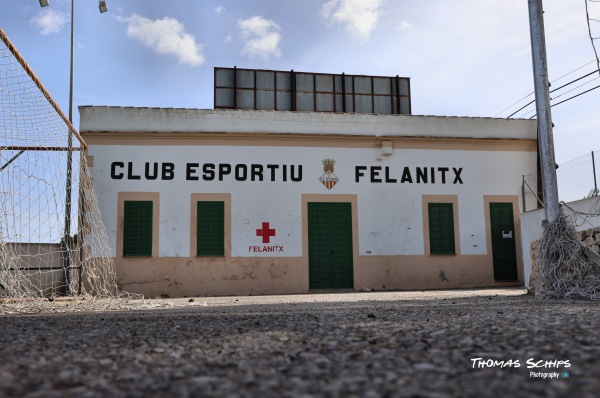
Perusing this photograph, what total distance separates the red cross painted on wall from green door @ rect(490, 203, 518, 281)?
19.3 feet

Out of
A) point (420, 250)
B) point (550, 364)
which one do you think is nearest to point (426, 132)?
point (420, 250)

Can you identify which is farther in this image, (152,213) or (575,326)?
(152,213)

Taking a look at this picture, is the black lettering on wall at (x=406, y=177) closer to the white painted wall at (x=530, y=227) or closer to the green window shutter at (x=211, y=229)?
the white painted wall at (x=530, y=227)

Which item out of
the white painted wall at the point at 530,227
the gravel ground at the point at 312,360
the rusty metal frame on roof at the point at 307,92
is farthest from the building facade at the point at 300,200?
the gravel ground at the point at 312,360

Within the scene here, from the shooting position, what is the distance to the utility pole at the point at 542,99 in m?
9.56

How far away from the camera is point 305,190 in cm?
1438

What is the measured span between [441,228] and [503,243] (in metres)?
1.77

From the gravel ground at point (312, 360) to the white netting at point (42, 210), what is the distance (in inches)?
183

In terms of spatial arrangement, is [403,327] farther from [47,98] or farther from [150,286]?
[150,286]

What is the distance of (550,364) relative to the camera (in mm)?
2701

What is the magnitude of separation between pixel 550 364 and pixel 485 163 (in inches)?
520

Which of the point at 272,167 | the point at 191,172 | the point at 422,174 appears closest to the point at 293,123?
the point at 272,167

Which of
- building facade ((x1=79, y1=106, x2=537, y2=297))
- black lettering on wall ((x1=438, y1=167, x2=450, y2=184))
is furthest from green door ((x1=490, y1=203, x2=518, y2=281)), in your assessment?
black lettering on wall ((x1=438, y1=167, x2=450, y2=184))

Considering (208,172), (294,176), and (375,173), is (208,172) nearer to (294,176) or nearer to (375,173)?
(294,176)
